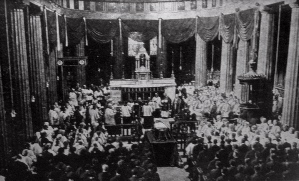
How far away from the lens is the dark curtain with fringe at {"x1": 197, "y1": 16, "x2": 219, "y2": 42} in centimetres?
2043

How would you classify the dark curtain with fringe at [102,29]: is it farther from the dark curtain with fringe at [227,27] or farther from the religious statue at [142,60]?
the dark curtain with fringe at [227,27]

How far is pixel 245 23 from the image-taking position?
16625mm

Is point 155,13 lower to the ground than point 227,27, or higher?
higher

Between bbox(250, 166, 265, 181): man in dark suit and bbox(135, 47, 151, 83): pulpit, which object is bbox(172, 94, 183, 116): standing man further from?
bbox(250, 166, 265, 181): man in dark suit

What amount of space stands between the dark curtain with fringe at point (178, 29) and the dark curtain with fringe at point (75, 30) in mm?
6438

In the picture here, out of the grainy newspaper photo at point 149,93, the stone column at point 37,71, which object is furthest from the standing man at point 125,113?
the stone column at point 37,71

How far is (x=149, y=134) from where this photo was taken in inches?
496

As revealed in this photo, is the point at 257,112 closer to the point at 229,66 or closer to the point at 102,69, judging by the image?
the point at 229,66

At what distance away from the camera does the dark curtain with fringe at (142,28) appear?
76.7 feet

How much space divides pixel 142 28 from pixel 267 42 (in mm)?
10671

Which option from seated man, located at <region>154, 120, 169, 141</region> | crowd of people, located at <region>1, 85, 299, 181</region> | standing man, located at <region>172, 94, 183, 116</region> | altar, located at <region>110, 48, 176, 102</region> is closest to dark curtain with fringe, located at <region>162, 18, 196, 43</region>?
altar, located at <region>110, 48, 176, 102</region>

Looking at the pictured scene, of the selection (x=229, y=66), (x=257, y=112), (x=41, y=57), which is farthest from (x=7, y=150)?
(x=229, y=66)

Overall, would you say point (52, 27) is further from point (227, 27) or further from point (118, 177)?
point (118, 177)

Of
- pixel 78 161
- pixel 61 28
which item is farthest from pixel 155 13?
pixel 78 161
